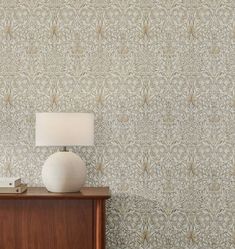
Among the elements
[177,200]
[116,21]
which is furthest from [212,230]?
[116,21]

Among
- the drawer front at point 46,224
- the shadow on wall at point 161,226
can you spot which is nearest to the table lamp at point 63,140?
the drawer front at point 46,224

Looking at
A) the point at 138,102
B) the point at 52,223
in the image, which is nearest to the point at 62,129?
the point at 52,223

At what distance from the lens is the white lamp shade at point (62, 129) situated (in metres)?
2.92

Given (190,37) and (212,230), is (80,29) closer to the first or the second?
(190,37)

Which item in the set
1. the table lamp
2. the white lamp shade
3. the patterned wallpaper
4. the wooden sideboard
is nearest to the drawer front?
the wooden sideboard

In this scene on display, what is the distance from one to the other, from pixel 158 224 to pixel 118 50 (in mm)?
1123

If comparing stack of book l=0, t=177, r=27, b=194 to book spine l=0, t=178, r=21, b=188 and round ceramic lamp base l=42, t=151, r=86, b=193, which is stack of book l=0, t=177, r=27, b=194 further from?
round ceramic lamp base l=42, t=151, r=86, b=193

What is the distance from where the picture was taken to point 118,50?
3355 mm

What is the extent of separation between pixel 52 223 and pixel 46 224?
1.3 inches

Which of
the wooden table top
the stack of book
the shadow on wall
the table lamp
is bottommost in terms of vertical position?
the shadow on wall

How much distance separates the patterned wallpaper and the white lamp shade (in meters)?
0.38

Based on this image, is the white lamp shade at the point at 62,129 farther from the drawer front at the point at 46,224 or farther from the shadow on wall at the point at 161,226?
the shadow on wall at the point at 161,226

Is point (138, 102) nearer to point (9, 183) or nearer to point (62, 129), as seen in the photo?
point (62, 129)

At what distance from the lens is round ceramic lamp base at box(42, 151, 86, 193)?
2.94 m
